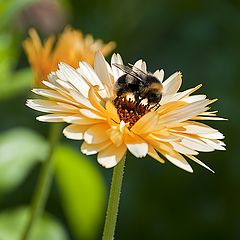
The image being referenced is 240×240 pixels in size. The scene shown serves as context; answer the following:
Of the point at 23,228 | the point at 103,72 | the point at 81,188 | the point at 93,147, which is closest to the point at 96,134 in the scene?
the point at 93,147

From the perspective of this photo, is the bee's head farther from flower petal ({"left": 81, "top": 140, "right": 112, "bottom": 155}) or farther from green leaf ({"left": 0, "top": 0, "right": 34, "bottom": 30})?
green leaf ({"left": 0, "top": 0, "right": 34, "bottom": 30})

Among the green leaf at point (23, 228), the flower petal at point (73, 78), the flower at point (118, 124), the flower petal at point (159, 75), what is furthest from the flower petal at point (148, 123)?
the green leaf at point (23, 228)

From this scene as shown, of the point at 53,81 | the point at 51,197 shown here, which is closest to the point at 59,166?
the point at 51,197

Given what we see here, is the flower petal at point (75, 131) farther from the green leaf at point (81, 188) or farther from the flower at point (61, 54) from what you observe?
the green leaf at point (81, 188)

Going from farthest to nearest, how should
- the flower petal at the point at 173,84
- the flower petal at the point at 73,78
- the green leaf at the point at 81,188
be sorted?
the green leaf at the point at 81,188 → the flower petal at the point at 173,84 → the flower petal at the point at 73,78

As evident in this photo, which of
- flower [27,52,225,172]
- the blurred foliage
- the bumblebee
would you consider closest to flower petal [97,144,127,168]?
flower [27,52,225,172]

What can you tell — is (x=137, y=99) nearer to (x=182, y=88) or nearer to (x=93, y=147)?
(x=93, y=147)
